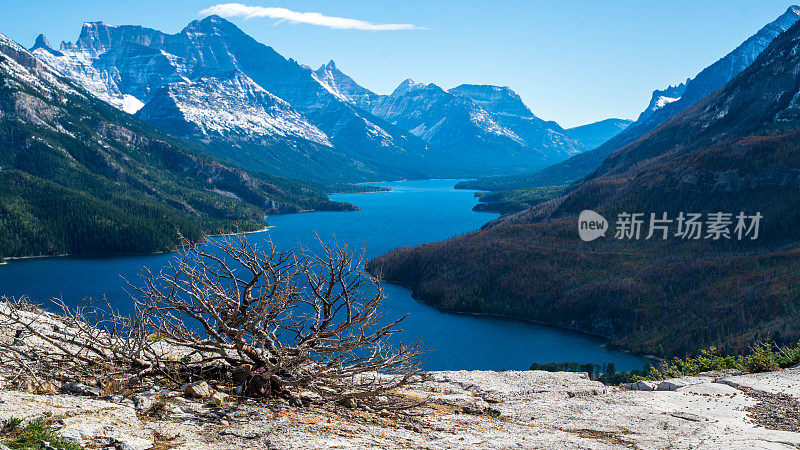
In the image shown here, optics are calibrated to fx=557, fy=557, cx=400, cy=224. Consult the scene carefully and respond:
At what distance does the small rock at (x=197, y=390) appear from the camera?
708 inches

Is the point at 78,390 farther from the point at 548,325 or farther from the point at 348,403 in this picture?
the point at 548,325

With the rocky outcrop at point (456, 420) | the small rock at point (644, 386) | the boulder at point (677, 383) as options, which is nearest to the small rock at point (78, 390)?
the rocky outcrop at point (456, 420)

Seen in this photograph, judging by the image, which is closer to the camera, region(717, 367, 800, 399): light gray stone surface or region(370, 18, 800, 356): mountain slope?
region(717, 367, 800, 399): light gray stone surface

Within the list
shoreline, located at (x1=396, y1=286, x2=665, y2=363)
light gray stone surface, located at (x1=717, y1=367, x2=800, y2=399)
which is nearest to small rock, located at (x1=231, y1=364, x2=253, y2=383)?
light gray stone surface, located at (x1=717, y1=367, x2=800, y2=399)

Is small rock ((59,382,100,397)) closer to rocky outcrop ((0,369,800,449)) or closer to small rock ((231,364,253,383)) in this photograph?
rocky outcrop ((0,369,800,449))


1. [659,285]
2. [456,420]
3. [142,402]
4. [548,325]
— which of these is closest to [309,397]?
[456,420]

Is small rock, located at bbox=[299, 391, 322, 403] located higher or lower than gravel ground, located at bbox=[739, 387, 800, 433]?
lower

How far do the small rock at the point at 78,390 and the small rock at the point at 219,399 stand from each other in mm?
3626

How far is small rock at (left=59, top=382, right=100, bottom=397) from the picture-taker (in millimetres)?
17719

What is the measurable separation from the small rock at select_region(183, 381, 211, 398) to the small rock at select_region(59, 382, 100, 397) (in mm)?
2784

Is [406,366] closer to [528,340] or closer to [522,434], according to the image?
[522,434]

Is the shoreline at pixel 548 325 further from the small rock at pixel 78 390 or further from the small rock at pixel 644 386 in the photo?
the small rock at pixel 78 390

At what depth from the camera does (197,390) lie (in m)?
18.1

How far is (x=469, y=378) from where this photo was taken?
33625 mm
